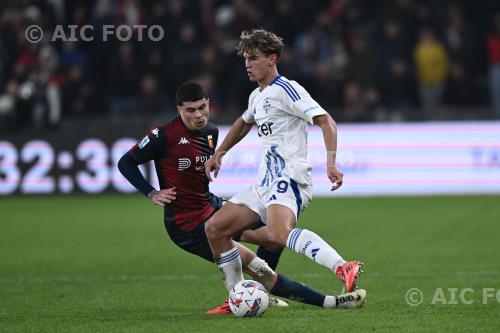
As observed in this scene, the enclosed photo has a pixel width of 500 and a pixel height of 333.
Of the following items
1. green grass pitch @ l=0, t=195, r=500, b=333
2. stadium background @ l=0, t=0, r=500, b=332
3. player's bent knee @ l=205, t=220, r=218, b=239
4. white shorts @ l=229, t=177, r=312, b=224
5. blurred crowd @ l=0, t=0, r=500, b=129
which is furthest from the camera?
blurred crowd @ l=0, t=0, r=500, b=129

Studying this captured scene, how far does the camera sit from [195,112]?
7.79 m

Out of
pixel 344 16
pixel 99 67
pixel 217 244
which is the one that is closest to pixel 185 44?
pixel 99 67

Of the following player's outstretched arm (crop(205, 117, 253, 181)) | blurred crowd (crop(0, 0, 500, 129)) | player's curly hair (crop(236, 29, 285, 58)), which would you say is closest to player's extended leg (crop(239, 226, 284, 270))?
player's outstretched arm (crop(205, 117, 253, 181))

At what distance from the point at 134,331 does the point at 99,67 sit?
44.5 ft

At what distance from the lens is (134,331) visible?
21.8ft

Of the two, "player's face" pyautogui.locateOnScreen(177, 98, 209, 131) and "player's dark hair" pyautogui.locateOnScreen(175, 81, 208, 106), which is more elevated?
"player's dark hair" pyautogui.locateOnScreen(175, 81, 208, 106)

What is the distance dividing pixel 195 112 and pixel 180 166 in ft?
1.48

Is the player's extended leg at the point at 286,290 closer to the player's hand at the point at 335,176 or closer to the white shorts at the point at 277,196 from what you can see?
the white shorts at the point at 277,196

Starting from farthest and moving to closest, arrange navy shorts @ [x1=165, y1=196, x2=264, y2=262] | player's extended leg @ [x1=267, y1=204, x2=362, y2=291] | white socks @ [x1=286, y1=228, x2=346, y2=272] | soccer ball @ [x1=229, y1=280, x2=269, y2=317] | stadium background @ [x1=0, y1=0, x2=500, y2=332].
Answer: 1. stadium background @ [x1=0, y1=0, x2=500, y2=332]
2. navy shorts @ [x1=165, y1=196, x2=264, y2=262]
3. soccer ball @ [x1=229, y1=280, x2=269, y2=317]
4. white socks @ [x1=286, y1=228, x2=346, y2=272]
5. player's extended leg @ [x1=267, y1=204, x2=362, y2=291]

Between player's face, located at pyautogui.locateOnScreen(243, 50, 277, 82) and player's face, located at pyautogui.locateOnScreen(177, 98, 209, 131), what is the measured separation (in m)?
0.53

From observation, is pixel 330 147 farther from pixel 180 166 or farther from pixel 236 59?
pixel 236 59

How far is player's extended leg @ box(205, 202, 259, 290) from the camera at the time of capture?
7301 millimetres

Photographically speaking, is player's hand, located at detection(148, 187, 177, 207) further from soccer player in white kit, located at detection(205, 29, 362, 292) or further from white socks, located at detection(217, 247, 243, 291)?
white socks, located at detection(217, 247, 243, 291)

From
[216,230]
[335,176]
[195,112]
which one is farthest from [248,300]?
[195,112]
